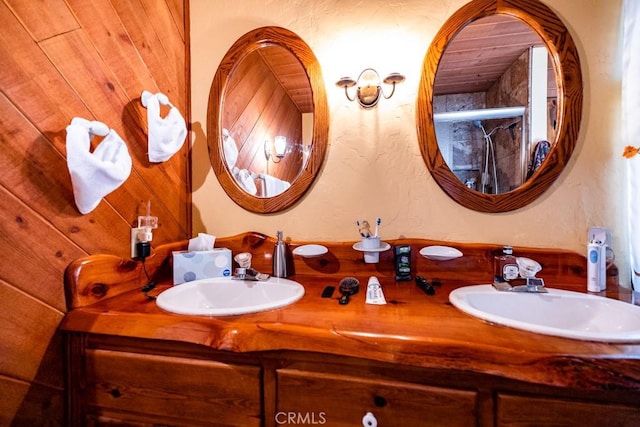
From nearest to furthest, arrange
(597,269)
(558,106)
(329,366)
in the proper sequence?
(329,366) < (597,269) < (558,106)

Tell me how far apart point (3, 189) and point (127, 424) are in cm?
69

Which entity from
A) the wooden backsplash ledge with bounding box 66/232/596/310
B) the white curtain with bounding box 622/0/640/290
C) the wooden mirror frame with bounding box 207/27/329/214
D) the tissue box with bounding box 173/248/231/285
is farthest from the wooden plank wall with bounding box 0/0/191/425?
the white curtain with bounding box 622/0/640/290

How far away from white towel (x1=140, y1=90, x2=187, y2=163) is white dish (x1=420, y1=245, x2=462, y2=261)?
107 centimetres

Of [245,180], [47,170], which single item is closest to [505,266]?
[245,180]

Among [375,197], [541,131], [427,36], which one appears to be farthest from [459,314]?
[427,36]

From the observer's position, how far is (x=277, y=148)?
124 centimetres

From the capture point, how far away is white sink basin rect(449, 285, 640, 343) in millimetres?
767

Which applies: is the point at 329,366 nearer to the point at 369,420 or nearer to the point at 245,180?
the point at 369,420

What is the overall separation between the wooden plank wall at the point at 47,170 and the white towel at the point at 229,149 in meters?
0.36

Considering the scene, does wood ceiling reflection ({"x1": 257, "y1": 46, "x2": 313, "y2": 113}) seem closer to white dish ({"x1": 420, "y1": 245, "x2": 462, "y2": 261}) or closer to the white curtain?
white dish ({"x1": 420, "y1": 245, "x2": 462, "y2": 261})

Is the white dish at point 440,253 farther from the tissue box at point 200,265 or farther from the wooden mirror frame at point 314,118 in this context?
the tissue box at point 200,265

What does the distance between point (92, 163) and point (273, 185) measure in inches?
24.7

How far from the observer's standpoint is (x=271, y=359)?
69 centimetres

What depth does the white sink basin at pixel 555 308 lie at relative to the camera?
0.77 metres
